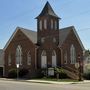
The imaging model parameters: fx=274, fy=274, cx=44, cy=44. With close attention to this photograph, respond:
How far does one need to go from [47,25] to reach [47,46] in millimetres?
3794

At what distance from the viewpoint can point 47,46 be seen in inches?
1924

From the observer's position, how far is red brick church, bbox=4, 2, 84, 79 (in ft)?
160

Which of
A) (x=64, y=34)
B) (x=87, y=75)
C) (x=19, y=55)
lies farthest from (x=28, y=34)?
(x=87, y=75)

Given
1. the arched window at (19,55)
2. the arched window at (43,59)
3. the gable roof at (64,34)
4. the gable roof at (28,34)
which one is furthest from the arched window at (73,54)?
the arched window at (19,55)

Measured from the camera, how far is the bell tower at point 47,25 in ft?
161

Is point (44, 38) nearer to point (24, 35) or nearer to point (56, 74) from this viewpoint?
point (24, 35)

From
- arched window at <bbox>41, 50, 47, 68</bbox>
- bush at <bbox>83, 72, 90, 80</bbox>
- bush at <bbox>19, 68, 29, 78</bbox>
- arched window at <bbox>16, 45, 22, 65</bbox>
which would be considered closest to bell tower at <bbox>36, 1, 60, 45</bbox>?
arched window at <bbox>41, 50, 47, 68</bbox>

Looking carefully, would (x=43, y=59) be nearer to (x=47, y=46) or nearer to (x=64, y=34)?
(x=47, y=46)

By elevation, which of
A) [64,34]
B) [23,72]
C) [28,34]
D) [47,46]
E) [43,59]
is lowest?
[23,72]

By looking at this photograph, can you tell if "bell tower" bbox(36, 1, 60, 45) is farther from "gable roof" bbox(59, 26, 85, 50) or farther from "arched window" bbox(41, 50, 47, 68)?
"arched window" bbox(41, 50, 47, 68)

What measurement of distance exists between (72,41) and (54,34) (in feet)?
15.2

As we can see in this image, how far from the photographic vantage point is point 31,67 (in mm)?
49875

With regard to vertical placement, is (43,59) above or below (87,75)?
above

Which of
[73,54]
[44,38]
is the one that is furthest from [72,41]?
[44,38]
